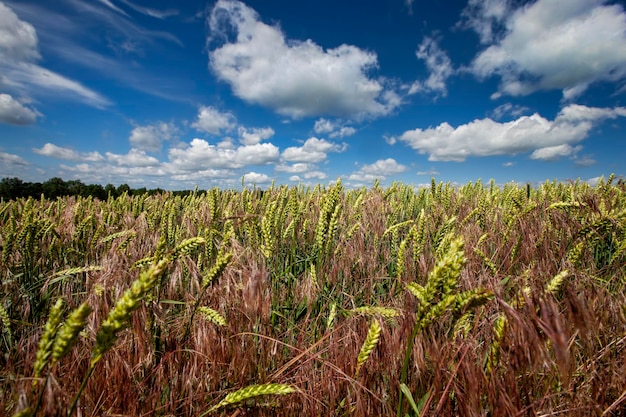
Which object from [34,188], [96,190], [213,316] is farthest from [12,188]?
[213,316]

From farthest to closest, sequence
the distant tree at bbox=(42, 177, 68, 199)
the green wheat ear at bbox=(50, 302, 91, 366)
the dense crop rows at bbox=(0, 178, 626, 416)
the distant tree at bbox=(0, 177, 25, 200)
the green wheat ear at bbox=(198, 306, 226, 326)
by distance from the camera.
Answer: the distant tree at bbox=(42, 177, 68, 199)
the distant tree at bbox=(0, 177, 25, 200)
the green wheat ear at bbox=(198, 306, 226, 326)
the dense crop rows at bbox=(0, 178, 626, 416)
the green wheat ear at bbox=(50, 302, 91, 366)

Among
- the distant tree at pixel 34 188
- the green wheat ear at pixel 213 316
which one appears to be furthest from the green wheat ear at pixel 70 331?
the distant tree at pixel 34 188

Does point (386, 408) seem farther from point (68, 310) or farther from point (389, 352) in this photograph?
point (68, 310)

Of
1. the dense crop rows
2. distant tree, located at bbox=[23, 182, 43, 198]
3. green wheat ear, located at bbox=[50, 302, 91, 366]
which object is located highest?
distant tree, located at bbox=[23, 182, 43, 198]

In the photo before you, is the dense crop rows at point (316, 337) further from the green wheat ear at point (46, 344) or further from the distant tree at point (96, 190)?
the distant tree at point (96, 190)

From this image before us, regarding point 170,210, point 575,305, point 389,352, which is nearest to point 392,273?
point 389,352

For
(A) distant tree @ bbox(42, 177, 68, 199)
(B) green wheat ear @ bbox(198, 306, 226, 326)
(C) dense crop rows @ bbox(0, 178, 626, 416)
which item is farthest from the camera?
(A) distant tree @ bbox(42, 177, 68, 199)

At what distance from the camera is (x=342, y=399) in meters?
1.40

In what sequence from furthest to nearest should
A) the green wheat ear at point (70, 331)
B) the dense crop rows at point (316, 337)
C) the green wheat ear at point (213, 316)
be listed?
the green wheat ear at point (213, 316)
the dense crop rows at point (316, 337)
the green wheat ear at point (70, 331)

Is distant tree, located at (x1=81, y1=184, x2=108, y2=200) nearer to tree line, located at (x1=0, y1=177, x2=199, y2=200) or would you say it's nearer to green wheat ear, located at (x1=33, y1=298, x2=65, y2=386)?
tree line, located at (x1=0, y1=177, x2=199, y2=200)

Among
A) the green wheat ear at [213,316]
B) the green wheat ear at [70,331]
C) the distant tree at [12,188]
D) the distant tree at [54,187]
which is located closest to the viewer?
the green wheat ear at [70,331]

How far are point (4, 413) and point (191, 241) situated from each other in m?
0.94

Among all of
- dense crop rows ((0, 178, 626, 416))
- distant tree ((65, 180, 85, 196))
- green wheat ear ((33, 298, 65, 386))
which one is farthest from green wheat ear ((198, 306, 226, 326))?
distant tree ((65, 180, 85, 196))

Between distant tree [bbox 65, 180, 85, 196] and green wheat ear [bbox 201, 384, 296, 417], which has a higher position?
distant tree [bbox 65, 180, 85, 196]
